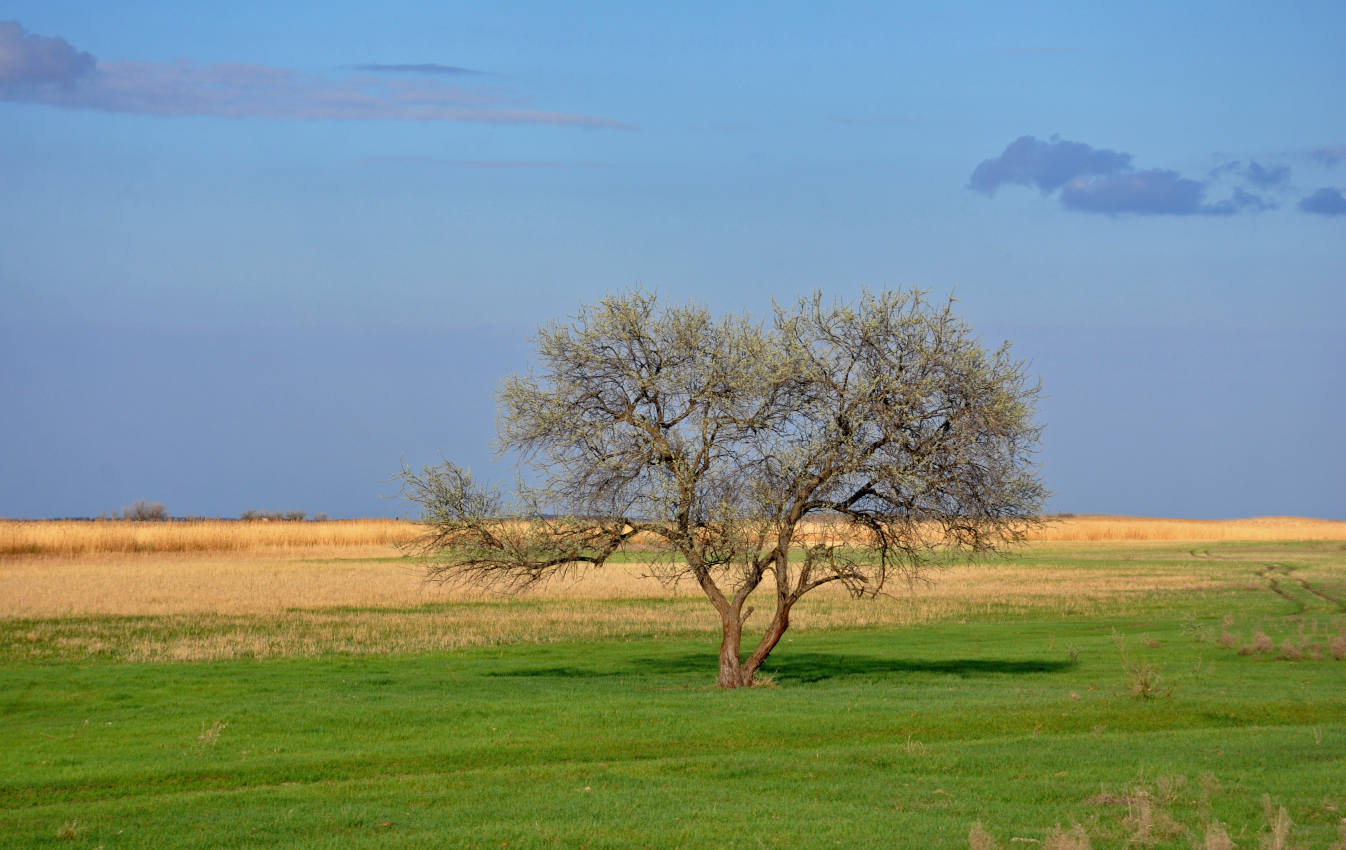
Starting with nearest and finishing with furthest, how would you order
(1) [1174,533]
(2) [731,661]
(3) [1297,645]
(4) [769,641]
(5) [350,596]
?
1. (4) [769,641]
2. (2) [731,661]
3. (3) [1297,645]
4. (5) [350,596]
5. (1) [1174,533]

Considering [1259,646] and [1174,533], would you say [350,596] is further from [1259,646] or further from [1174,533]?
[1174,533]

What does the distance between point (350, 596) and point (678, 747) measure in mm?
36930

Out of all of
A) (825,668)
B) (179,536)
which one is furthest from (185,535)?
(825,668)

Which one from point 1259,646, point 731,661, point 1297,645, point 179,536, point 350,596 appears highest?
point 179,536

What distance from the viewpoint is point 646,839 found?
13258 millimetres

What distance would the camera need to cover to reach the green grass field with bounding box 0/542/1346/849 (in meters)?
13.7

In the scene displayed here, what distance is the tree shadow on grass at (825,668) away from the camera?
→ 1182 inches

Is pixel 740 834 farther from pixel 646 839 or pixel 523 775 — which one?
pixel 523 775

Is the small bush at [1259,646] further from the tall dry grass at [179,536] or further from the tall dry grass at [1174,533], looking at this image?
the tall dry grass at [1174,533]

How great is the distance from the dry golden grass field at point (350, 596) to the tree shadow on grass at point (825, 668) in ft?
9.45

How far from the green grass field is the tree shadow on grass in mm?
194

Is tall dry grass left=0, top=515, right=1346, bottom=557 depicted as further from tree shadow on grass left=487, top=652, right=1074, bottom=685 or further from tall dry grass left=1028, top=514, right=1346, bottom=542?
tree shadow on grass left=487, top=652, right=1074, bottom=685

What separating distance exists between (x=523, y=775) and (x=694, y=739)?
379 centimetres

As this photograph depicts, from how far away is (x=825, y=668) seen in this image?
31500 mm
